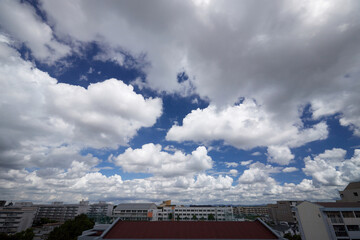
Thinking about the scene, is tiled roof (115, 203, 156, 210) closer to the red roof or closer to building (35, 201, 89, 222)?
building (35, 201, 89, 222)

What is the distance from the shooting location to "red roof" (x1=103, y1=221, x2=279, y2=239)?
27.1 m

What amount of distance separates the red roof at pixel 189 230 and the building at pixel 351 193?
62351 mm

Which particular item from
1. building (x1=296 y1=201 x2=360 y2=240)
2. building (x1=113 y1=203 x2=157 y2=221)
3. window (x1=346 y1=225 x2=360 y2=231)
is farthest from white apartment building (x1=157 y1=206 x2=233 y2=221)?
window (x1=346 y1=225 x2=360 y2=231)

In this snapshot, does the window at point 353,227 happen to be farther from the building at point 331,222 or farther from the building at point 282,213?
A: the building at point 282,213

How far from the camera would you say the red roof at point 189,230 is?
27100mm

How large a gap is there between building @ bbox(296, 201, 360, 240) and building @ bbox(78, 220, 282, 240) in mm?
31811

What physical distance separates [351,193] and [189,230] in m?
75.0

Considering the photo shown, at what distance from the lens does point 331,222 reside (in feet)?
157

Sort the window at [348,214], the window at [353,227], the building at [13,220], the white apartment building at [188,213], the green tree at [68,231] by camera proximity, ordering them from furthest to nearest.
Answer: the white apartment building at [188,213]
the building at [13,220]
the green tree at [68,231]
the window at [348,214]
the window at [353,227]

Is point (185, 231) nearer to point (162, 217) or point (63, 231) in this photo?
point (63, 231)

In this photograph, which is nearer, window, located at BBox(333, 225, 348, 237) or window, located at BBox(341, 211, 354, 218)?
window, located at BBox(333, 225, 348, 237)

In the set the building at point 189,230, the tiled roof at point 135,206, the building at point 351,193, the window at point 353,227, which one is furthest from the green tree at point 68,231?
the building at point 351,193

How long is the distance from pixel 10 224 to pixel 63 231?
221 ft

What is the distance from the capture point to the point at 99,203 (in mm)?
189500
